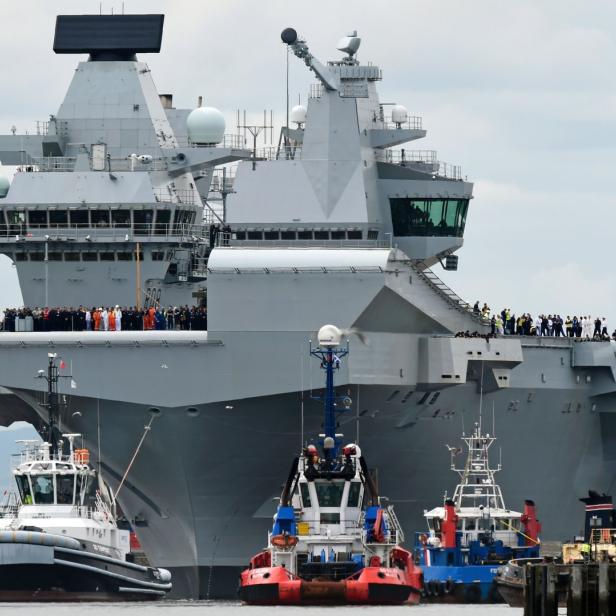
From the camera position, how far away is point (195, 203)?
78750 millimetres

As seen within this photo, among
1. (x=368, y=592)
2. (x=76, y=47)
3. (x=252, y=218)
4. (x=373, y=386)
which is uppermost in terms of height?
(x=76, y=47)

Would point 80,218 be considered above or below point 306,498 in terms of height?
above

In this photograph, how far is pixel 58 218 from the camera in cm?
7594

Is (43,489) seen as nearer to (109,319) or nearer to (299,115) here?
(109,319)

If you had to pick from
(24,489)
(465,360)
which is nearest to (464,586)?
(465,360)

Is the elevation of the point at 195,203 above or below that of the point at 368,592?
above

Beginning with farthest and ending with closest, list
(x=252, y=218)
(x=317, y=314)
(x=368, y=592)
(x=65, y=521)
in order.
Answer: (x=252, y=218) → (x=317, y=314) → (x=65, y=521) → (x=368, y=592)

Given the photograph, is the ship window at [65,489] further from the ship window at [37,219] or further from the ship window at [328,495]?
the ship window at [37,219]

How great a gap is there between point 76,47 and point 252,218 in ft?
28.2

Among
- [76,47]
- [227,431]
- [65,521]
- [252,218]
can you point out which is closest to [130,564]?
[65,521]

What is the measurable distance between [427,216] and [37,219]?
1155 cm

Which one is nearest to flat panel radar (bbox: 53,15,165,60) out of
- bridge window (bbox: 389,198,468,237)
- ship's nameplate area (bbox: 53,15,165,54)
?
ship's nameplate area (bbox: 53,15,165,54)

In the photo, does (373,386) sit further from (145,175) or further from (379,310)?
(145,175)

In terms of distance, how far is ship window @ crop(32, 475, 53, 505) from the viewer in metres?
63.2
